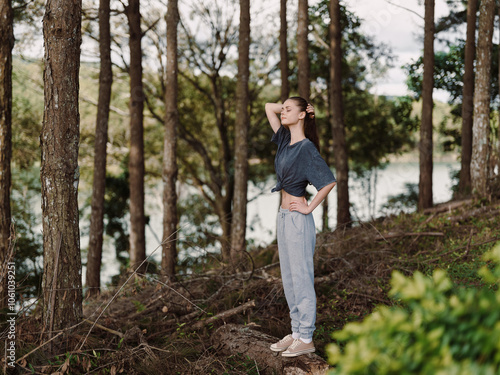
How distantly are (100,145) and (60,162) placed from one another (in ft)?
17.6

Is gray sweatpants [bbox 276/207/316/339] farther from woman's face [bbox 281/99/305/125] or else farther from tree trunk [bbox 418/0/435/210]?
tree trunk [bbox 418/0/435/210]

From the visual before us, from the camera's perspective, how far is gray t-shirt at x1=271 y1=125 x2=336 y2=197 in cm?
379

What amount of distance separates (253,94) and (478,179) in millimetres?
11541

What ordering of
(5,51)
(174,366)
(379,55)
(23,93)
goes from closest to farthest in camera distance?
1. (174,366)
2. (5,51)
3. (379,55)
4. (23,93)

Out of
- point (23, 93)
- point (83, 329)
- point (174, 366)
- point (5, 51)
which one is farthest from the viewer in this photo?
point (23, 93)

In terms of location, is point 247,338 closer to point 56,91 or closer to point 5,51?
point 56,91

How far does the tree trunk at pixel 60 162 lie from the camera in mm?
4152

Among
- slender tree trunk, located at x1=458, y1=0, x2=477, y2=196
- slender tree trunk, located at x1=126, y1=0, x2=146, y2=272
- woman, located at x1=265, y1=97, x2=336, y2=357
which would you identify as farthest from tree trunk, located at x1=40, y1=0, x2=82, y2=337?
slender tree trunk, located at x1=458, y1=0, x2=477, y2=196

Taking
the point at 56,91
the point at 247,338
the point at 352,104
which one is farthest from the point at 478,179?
the point at 352,104

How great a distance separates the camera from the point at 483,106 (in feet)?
30.6

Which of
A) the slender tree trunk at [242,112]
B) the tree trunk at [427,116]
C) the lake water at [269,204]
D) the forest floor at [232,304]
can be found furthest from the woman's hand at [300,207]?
the lake water at [269,204]

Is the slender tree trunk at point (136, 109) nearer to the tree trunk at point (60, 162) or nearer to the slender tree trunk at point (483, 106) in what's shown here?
the tree trunk at point (60, 162)

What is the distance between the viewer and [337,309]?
18.1ft

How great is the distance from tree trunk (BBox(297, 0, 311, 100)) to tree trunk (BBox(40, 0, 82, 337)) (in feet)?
21.4
